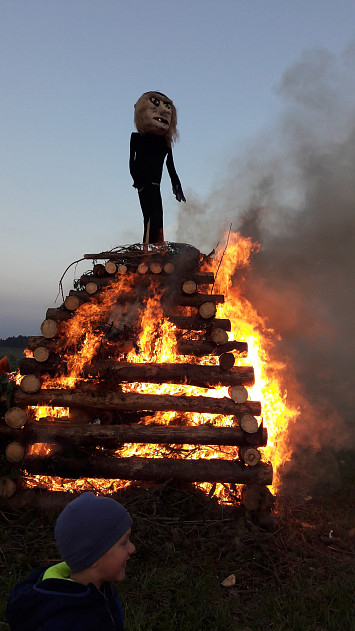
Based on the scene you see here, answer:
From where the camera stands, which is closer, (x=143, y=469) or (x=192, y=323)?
(x=143, y=469)

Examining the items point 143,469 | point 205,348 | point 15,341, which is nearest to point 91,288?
point 205,348

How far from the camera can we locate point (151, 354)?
780 cm

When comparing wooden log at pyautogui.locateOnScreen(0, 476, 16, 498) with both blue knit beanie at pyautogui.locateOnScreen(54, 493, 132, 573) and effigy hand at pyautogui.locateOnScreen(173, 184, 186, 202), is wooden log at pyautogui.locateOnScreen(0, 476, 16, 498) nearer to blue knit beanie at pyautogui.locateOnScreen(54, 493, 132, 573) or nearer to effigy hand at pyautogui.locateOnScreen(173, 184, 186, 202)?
blue knit beanie at pyautogui.locateOnScreen(54, 493, 132, 573)

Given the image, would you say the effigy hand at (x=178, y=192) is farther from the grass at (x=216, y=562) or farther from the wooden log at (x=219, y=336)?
the grass at (x=216, y=562)

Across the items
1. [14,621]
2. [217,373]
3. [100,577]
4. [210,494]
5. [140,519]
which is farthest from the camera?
[217,373]

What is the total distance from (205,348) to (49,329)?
2952 millimetres

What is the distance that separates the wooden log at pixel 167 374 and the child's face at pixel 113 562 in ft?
16.9

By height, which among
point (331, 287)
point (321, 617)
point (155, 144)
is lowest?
point (321, 617)

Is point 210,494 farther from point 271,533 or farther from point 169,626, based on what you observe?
point 169,626

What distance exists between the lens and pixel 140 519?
18.5 ft

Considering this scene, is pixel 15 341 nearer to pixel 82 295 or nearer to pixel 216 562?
pixel 82 295

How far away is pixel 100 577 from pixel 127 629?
2.52 metres

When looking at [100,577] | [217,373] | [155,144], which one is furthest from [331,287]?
[100,577]

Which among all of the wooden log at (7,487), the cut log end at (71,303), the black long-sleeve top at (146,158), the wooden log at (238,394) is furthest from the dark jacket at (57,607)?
the black long-sleeve top at (146,158)
